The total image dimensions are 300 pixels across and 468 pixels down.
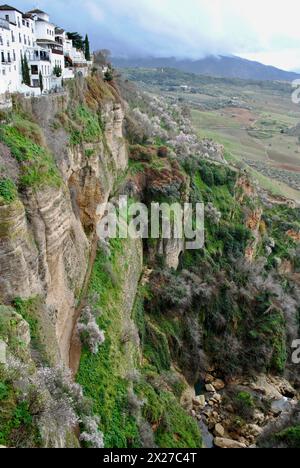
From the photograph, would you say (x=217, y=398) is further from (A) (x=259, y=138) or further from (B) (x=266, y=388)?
(A) (x=259, y=138)

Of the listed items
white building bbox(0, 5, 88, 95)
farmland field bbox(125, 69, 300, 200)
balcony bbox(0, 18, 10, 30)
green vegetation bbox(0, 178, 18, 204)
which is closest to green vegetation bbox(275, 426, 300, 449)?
green vegetation bbox(0, 178, 18, 204)

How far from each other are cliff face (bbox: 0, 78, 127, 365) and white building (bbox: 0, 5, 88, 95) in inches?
134

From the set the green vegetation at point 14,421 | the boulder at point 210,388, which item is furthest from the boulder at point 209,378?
the green vegetation at point 14,421

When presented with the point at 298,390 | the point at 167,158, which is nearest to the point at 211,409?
the point at 298,390

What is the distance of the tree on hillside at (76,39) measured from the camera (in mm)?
54428

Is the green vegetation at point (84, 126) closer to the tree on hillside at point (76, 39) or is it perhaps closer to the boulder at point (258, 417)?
the tree on hillside at point (76, 39)

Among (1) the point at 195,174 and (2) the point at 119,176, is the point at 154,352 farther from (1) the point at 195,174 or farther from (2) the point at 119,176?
(1) the point at 195,174

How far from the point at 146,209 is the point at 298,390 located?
26485mm

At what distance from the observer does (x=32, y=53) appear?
1502 inches

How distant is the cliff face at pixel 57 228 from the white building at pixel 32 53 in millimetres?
3399

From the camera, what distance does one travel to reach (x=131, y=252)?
3875 centimetres

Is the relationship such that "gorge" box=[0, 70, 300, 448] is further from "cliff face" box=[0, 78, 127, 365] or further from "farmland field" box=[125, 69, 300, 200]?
"farmland field" box=[125, 69, 300, 200]

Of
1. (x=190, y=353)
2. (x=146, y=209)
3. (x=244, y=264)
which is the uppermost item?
(x=146, y=209)
